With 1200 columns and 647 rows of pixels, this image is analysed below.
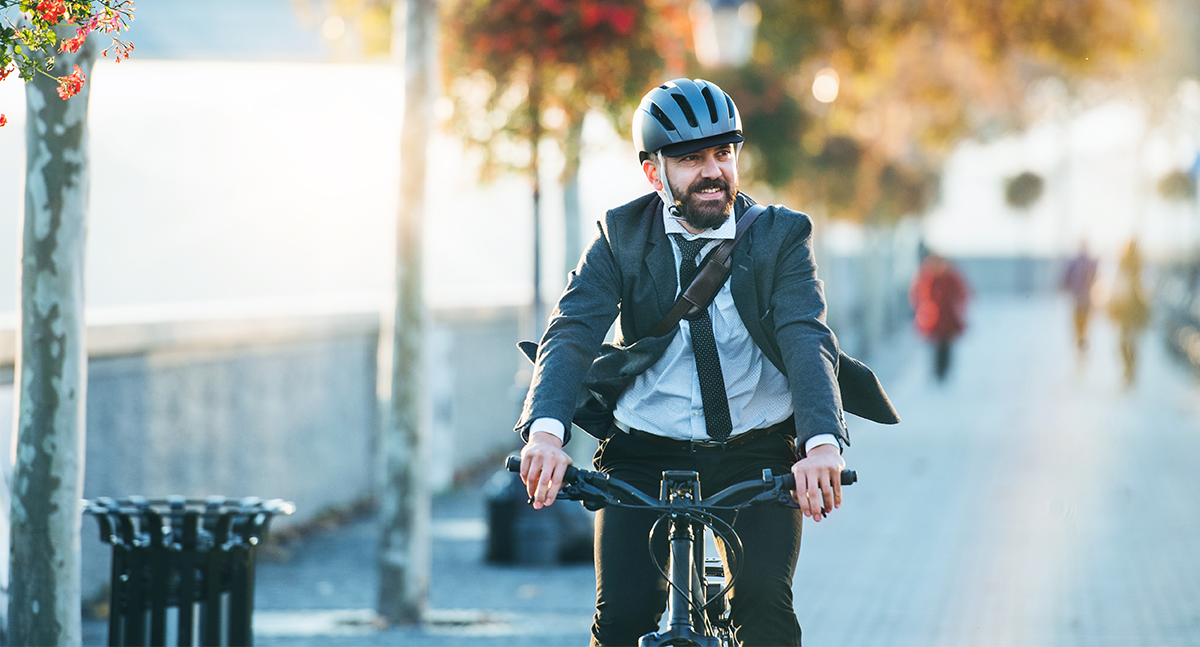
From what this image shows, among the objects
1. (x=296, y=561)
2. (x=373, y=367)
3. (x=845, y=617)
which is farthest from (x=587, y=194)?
(x=845, y=617)

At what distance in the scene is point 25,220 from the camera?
4516 millimetres

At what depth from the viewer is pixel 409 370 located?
7086 millimetres

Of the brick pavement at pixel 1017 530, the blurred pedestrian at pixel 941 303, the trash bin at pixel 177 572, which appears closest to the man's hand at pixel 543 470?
the trash bin at pixel 177 572

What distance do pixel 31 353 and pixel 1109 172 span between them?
7090cm

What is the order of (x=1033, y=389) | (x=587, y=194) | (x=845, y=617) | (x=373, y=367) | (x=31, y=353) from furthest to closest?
1. (x=1033, y=389)
2. (x=587, y=194)
3. (x=373, y=367)
4. (x=845, y=617)
5. (x=31, y=353)

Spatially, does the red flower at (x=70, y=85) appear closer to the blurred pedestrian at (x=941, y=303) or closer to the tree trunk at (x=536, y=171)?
the tree trunk at (x=536, y=171)

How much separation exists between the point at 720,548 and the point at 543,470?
626 millimetres

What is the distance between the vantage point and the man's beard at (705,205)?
11.3ft

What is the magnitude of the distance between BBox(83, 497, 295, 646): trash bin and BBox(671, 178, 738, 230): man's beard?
1883 millimetres

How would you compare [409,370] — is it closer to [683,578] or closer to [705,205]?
[705,205]

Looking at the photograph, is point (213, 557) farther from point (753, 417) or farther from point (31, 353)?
point (753, 417)

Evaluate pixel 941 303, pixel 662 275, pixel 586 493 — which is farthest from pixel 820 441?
pixel 941 303

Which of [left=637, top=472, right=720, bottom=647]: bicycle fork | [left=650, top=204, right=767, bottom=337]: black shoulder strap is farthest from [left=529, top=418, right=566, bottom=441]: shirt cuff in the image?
[left=650, top=204, right=767, bottom=337]: black shoulder strap

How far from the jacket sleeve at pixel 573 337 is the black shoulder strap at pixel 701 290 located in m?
0.14
